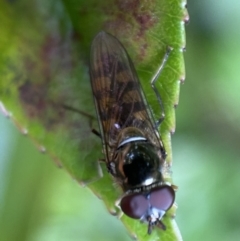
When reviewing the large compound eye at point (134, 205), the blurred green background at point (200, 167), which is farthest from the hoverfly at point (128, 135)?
the blurred green background at point (200, 167)

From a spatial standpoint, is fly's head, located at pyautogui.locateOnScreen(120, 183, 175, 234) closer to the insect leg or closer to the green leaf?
the green leaf

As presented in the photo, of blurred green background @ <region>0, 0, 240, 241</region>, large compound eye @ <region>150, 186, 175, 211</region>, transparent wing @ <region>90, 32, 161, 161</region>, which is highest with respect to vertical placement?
transparent wing @ <region>90, 32, 161, 161</region>

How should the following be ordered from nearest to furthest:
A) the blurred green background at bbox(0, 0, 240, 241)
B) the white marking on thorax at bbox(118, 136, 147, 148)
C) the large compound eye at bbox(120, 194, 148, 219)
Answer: the large compound eye at bbox(120, 194, 148, 219) < the white marking on thorax at bbox(118, 136, 147, 148) < the blurred green background at bbox(0, 0, 240, 241)

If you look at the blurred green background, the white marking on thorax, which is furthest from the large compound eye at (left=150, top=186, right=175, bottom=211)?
the blurred green background

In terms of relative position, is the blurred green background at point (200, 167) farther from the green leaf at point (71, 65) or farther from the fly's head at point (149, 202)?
the green leaf at point (71, 65)

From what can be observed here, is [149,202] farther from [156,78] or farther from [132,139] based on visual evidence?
[156,78]

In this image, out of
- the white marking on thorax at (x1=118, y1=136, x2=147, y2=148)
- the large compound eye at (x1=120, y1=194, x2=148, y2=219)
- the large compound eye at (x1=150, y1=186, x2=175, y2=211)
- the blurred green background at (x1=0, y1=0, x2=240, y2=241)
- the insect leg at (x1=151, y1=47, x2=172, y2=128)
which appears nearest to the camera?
the insect leg at (x1=151, y1=47, x2=172, y2=128)

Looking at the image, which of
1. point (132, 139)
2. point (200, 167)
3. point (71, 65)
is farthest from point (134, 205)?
point (200, 167)
